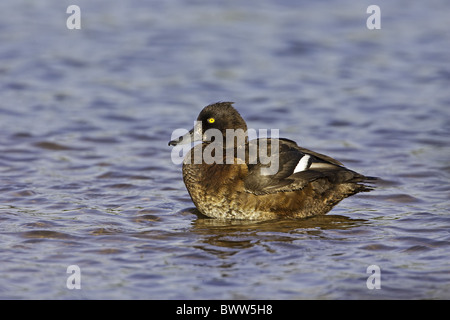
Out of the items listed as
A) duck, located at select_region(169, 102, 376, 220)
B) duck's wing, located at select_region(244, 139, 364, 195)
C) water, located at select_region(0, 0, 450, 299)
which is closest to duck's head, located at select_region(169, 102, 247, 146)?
duck, located at select_region(169, 102, 376, 220)

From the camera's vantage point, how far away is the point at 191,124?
38.2ft

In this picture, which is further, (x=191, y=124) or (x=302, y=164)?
(x=191, y=124)

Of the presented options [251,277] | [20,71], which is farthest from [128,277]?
[20,71]

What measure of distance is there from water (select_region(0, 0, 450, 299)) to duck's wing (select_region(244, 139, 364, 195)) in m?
0.42

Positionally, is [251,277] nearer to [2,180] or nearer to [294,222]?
[294,222]

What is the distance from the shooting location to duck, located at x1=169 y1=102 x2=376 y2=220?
308 inches

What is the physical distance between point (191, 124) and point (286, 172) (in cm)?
409

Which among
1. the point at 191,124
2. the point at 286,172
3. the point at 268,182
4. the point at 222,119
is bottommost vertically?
the point at 268,182

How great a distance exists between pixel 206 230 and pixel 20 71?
25.4 ft

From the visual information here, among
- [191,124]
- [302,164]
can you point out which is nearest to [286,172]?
[302,164]

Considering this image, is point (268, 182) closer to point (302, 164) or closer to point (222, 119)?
point (302, 164)

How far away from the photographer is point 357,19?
664 inches

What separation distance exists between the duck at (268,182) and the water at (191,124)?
7.0 inches

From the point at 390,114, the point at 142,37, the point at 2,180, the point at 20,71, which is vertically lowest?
the point at 2,180
